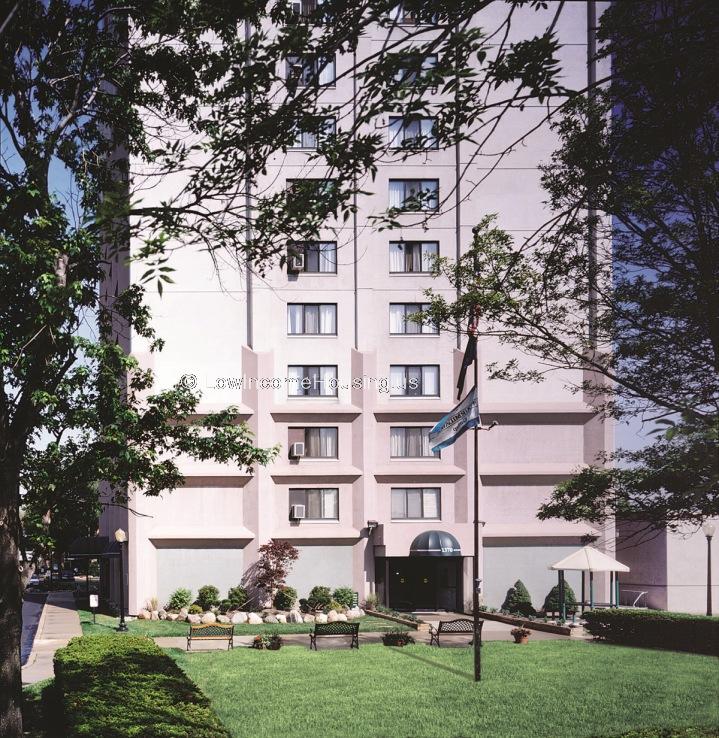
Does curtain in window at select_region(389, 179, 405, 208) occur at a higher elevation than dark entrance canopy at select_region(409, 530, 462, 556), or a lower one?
higher

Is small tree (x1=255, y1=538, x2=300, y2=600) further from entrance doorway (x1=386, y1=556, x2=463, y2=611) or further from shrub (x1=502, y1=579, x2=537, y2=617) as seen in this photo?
shrub (x1=502, y1=579, x2=537, y2=617)

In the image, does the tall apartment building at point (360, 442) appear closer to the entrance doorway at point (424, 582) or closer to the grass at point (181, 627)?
the entrance doorway at point (424, 582)

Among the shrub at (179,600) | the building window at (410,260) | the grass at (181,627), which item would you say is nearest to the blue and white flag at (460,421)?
the grass at (181,627)

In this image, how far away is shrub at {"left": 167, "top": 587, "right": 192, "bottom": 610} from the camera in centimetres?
3459

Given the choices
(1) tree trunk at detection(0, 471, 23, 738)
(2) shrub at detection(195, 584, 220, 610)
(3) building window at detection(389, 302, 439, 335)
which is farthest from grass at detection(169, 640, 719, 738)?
(3) building window at detection(389, 302, 439, 335)

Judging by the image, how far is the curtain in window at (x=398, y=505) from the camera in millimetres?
36969

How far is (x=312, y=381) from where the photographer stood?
36906 millimetres

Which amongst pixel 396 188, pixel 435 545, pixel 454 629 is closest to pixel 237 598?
pixel 435 545

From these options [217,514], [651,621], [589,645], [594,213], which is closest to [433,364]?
[217,514]

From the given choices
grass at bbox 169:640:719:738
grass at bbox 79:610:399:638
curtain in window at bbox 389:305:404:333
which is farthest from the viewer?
curtain in window at bbox 389:305:404:333

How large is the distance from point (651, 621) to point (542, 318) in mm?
12027

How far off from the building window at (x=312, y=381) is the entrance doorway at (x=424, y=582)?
7.75m

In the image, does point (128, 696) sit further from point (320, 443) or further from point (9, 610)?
point (320, 443)

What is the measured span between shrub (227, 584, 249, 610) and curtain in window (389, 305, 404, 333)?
1228cm
